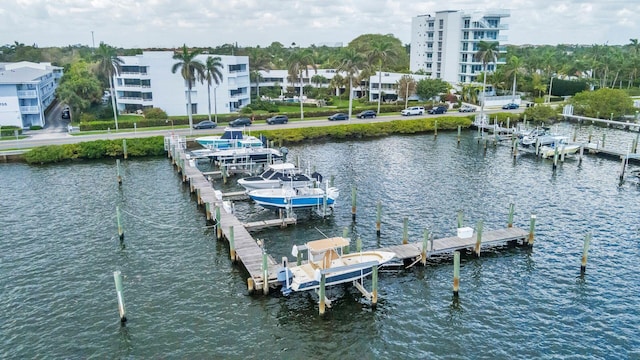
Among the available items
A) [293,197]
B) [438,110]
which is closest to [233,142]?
[293,197]

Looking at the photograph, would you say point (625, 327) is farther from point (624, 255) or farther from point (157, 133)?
point (157, 133)

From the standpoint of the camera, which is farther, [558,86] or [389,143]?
[558,86]

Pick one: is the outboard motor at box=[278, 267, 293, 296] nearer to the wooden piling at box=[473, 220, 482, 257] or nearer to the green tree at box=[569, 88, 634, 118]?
the wooden piling at box=[473, 220, 482, 257]

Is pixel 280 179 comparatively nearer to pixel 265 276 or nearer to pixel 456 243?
pixel 265 276

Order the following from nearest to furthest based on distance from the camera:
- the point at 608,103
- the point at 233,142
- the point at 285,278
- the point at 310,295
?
the point at 285,278
the point at 310,295
the point at 233,142
the point at 608,103

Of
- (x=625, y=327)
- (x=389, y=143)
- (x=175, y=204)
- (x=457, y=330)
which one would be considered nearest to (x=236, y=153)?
(x=175, y=204)

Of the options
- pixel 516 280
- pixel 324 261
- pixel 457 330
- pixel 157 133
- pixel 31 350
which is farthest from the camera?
pixel 157 133
